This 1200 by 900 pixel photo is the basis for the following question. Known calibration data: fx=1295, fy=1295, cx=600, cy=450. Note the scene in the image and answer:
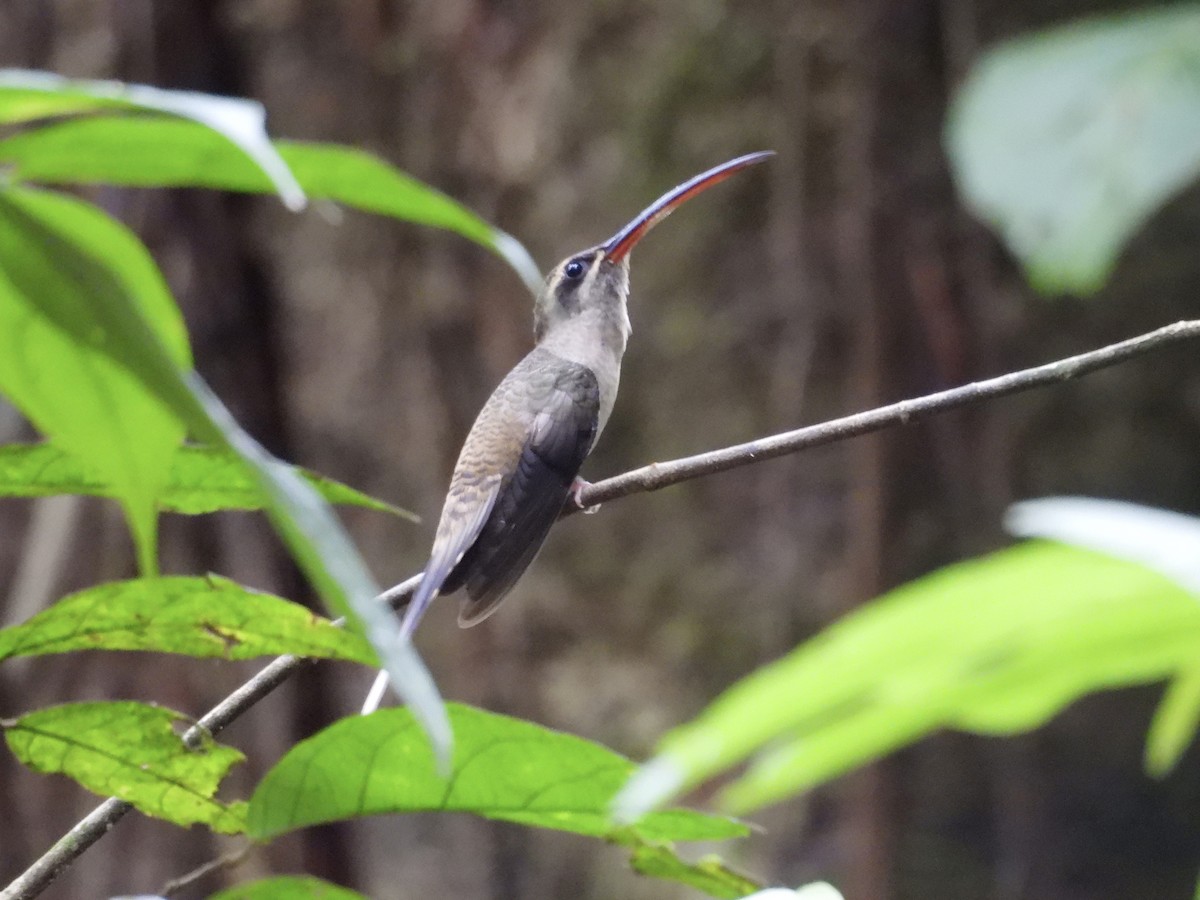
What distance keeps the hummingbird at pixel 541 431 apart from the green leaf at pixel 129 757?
1.33 metres

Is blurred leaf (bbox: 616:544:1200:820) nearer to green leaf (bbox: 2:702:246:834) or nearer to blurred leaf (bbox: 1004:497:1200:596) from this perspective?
blurred leaf (bbox: 1004:497:1200:596)

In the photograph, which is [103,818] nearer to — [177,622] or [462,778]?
[177,622]

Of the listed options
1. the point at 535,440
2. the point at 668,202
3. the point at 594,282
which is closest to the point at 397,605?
the point at 535,440

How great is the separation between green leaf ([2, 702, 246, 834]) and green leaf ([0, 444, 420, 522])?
0.16 meters

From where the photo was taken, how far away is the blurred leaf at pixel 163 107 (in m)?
0.48

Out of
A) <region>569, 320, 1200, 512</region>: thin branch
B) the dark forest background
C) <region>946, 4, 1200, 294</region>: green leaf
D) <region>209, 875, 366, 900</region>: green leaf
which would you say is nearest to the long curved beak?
the dark forest background

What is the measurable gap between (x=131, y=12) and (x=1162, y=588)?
4.37m

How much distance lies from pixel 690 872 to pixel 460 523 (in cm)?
198

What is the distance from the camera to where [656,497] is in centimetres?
452

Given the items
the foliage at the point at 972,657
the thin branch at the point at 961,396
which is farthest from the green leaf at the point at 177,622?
the thin branch at the point at 961,396

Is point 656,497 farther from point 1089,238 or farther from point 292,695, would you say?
point 1089,238

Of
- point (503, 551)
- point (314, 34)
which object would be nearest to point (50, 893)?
point (503, 551)

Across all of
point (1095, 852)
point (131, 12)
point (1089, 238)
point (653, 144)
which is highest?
point (131, 12)

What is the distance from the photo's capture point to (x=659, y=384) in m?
4.52
